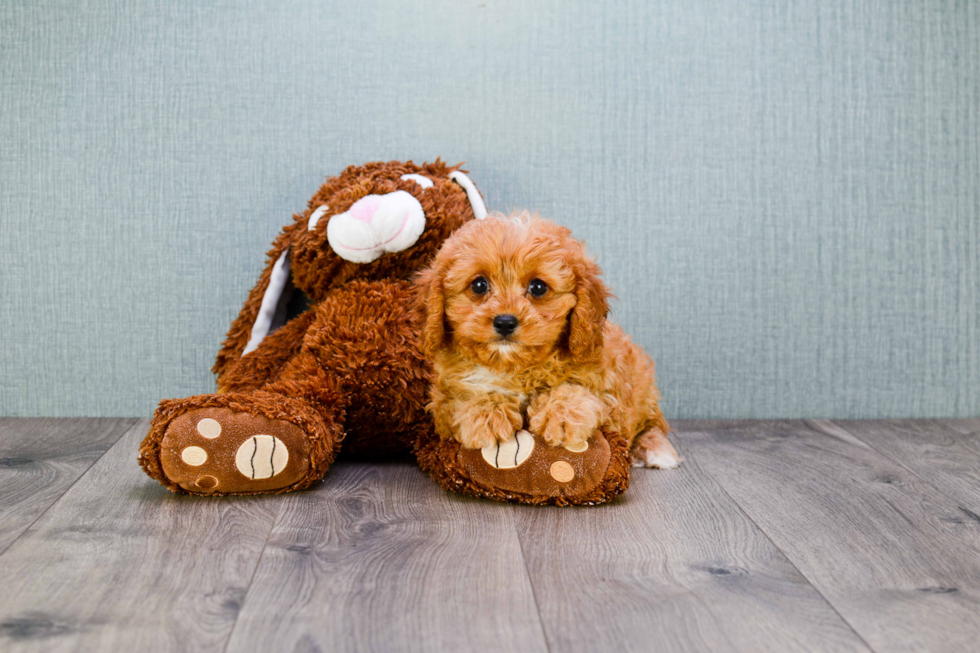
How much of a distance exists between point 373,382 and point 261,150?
0.76 m

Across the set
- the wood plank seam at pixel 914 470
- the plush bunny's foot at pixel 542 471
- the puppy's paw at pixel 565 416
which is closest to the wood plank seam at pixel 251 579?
the plush bunny's foot at pixel 542 471

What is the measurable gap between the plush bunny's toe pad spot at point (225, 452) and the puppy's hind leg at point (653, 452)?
0.75 metres

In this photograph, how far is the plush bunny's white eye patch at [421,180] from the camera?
1.79m

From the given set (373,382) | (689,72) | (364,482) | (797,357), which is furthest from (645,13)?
(364,482)

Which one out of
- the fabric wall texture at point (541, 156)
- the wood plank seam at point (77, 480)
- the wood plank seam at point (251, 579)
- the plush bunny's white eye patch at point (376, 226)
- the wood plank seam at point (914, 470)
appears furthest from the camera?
the fabric wall texture at point (541, 156)

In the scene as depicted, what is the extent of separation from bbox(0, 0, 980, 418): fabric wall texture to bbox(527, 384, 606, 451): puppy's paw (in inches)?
28.4

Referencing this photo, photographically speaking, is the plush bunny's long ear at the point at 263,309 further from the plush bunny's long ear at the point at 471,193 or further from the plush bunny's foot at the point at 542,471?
the plush bunny's foot at the point at 542,471

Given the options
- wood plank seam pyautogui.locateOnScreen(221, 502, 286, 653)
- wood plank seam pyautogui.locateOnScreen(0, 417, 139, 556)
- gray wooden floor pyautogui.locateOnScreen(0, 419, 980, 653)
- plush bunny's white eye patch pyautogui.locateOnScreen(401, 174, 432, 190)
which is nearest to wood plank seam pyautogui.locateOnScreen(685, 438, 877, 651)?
gray wooden floor pyautogui.locateOnScreen(0, 419, 980, 653)

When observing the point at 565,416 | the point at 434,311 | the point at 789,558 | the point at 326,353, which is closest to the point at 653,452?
the point at 565,416

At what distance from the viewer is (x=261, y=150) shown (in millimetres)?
2029

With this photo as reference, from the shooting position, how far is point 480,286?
53.9 inches

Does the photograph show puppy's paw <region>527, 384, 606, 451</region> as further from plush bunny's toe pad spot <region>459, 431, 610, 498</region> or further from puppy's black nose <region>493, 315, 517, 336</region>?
puppy's black nose <region>493, 315, 517, 336</region>

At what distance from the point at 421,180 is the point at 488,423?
2.17ft

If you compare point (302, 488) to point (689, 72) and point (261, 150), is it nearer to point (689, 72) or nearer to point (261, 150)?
point (261, 150)
